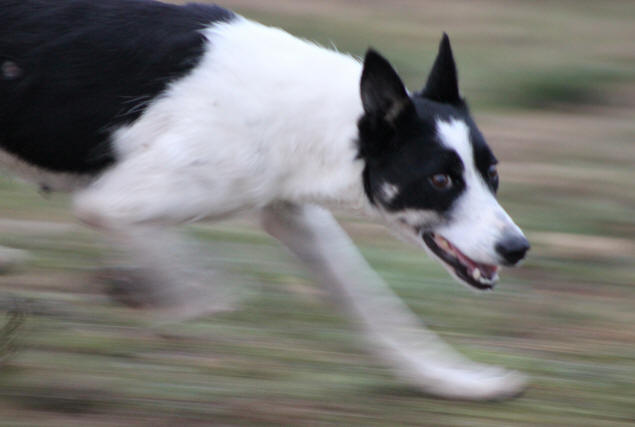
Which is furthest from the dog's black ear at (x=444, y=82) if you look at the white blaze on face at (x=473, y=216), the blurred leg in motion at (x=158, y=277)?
the blurred leg in motion at (x=158, y=277)

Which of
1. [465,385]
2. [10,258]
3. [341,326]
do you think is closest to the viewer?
[465,385]

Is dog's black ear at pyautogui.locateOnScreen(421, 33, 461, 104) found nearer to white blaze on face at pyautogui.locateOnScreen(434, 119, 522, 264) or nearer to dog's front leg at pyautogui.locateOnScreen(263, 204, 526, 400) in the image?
white blaze on face at pyautogui.locateOnScreen(434, 119, 522, 264)

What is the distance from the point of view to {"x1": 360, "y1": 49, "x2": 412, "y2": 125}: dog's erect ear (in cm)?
363

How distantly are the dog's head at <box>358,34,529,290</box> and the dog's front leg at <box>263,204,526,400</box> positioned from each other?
0.48 meters

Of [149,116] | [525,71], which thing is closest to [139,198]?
[149,116]

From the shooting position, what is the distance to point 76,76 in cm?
378

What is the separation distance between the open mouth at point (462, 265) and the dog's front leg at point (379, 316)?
52cm

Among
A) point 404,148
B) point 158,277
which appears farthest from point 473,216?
point 158,277

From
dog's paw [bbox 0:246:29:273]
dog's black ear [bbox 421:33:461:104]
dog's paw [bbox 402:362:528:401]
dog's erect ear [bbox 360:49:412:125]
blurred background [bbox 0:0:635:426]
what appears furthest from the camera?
dog's paw [bbox 0:246:29:273]

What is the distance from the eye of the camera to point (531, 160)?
21.7 ft

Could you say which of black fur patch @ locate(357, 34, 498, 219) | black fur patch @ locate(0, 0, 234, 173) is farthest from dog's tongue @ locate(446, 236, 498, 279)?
black fur patch @ locate(0, 0, 234, 173)

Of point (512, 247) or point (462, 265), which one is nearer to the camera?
point (512, 247)

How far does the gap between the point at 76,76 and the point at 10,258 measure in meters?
1.40

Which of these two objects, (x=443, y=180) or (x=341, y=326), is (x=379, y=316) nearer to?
(x=341, y=326)
